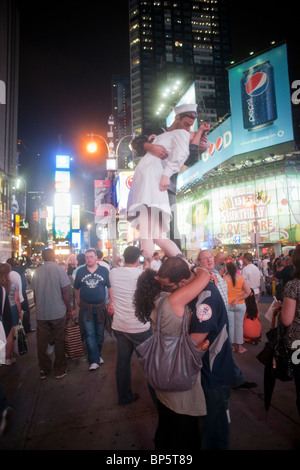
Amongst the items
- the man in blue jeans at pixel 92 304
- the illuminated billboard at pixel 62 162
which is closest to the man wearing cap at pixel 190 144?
the man in blue jeans at pixel 92 304

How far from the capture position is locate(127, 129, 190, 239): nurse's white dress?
254 centimetres

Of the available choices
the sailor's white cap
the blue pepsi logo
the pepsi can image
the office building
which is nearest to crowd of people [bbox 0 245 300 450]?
the sailor's white cap

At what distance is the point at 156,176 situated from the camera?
8.48 feet

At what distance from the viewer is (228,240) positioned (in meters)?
43.6

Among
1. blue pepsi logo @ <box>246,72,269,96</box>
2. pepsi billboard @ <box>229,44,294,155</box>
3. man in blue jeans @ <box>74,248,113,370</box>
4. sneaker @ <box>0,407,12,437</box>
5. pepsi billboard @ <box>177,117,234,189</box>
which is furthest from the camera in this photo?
pepsi billboard @ <box>177,117,234,189</box>

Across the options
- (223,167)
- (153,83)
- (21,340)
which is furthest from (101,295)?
(153,83)

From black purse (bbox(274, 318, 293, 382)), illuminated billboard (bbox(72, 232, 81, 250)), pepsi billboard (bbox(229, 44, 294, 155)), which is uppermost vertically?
pepsi billboard (bbox(229, 44, 294, 155))

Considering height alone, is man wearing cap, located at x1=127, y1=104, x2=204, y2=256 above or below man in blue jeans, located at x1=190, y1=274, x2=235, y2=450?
above

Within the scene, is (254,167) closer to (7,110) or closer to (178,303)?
(7,110)

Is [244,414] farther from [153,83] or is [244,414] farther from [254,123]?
[153,83]

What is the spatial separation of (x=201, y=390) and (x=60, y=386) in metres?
3.36

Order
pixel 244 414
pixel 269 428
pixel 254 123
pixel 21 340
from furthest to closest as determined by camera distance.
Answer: pixel 254 123, pixel 21 340, pixel 244 414, pixel 269 428

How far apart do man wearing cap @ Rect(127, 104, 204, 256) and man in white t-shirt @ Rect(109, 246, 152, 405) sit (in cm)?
130

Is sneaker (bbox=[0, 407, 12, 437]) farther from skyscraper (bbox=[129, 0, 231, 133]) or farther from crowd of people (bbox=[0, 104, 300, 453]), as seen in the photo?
skyscraper (bbox=[129, 0, 231, 133])
